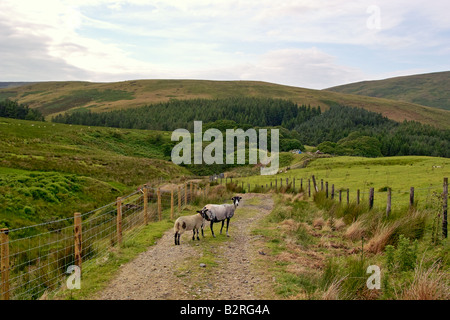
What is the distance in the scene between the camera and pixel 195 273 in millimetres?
8516

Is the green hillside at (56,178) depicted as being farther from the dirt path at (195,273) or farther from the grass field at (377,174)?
the grass field at (377,174)

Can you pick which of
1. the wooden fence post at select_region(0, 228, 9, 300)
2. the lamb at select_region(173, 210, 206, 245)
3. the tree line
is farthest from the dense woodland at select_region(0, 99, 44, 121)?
the wooden fence post at select_region(0, 228, 9, 300)

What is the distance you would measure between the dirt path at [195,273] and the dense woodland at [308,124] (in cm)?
9119

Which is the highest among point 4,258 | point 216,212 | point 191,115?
point 191,115

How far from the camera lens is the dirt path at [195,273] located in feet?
23.6

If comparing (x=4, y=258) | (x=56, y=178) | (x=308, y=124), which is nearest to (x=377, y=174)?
(x=56, y=178)

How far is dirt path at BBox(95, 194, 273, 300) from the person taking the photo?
7.20m

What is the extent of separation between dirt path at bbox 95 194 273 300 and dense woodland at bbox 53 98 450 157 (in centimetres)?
9119

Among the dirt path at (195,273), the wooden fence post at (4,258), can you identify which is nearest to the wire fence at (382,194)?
the dirt path at (195,273)

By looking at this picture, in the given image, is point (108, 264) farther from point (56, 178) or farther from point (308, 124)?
point (308, 124)

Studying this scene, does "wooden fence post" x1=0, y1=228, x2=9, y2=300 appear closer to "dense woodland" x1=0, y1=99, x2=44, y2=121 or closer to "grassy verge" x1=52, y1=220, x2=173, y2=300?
"grassy verge" x1=52, y1=220, x2=173, y2=300

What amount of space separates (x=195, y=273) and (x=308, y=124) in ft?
528

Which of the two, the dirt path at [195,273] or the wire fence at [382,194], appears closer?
the dirt path at [195,273]
